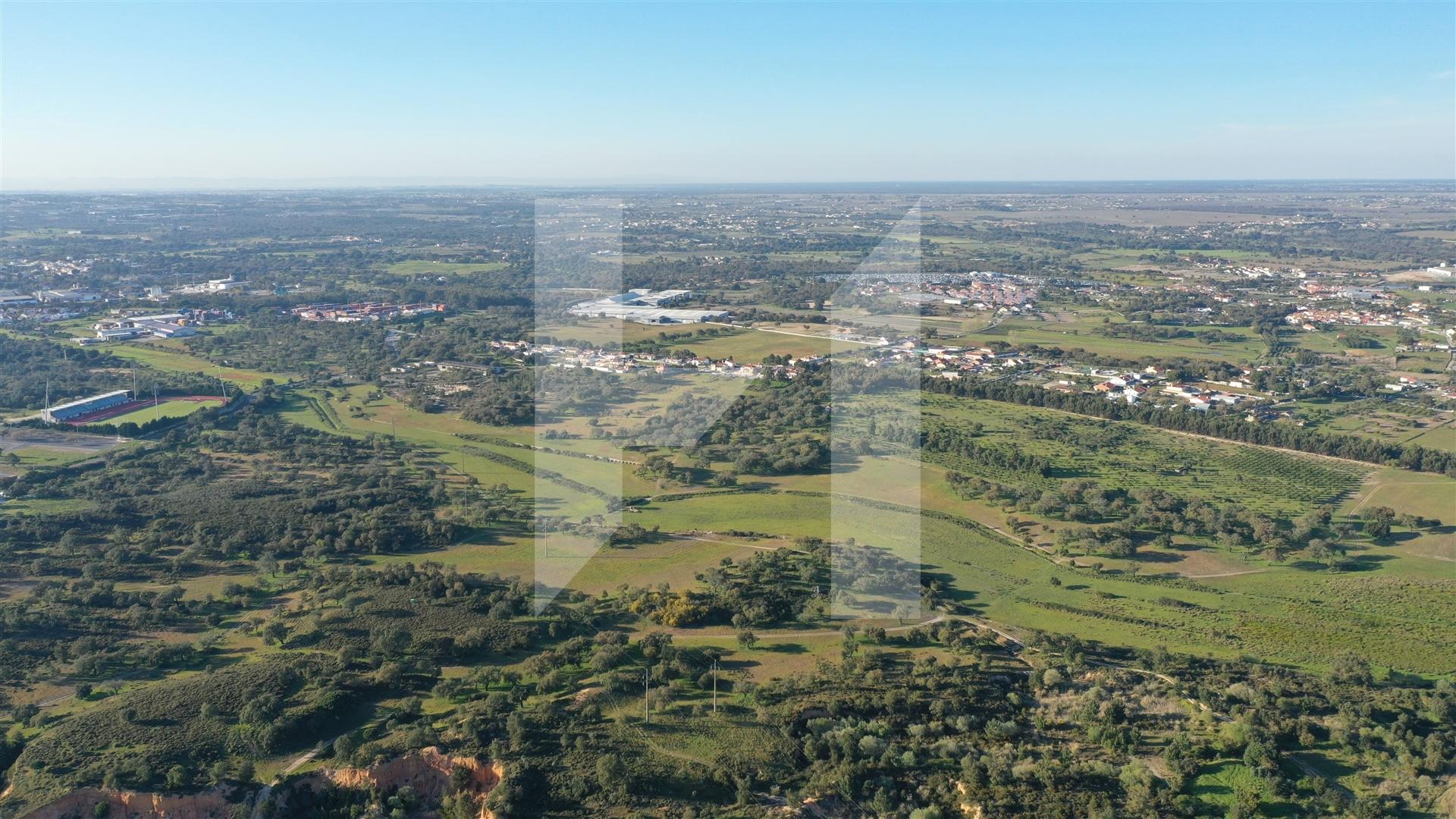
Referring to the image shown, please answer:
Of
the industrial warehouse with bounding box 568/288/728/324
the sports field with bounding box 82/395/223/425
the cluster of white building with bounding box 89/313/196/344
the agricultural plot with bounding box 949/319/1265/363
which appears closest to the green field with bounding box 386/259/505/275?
the industrial warehouse with bounding box 568/288/728/324

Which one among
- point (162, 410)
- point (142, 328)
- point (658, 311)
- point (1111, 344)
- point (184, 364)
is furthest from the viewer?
point (658, 311)

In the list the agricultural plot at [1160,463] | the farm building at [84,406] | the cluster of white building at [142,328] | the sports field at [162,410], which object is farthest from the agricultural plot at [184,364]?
the agricultural plot at [1160,463]

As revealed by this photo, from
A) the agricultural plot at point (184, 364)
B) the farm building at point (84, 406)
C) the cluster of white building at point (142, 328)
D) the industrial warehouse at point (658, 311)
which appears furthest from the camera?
the industrial warehouse at point (658, 311)

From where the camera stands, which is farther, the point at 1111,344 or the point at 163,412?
the point at 1111,344

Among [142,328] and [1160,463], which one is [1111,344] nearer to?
[1160,463]

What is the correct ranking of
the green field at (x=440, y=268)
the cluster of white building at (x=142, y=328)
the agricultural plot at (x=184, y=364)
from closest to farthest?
the agricultural plot at (x=184, y=364)
the cluster of white building at (x=142, y=328)
the green field at (x=440, y=268)

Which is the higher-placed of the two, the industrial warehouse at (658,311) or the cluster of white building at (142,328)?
the industrial warehouse at (658,311)

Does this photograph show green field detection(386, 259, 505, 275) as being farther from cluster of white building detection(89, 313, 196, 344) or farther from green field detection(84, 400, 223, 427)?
green field detection(84, 400, 223, 427)

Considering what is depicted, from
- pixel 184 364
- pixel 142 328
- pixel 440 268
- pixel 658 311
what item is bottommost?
pixel 184 364

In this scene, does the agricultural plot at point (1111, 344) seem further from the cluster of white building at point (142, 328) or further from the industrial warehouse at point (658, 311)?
the cluster of white building at point (142, 328)

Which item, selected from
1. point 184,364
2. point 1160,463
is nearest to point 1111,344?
point 1160,463
